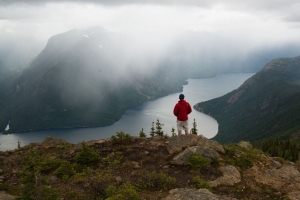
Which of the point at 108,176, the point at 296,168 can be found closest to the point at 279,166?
the point at 296,168

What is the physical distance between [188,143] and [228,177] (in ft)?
16.4

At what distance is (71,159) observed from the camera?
20906mm

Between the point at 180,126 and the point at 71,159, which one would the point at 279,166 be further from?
the point at 71,159

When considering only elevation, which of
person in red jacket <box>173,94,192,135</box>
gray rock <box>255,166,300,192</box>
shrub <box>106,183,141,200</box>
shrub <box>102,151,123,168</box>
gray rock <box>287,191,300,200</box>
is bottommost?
gray rock <box>287,191,300,200</box>

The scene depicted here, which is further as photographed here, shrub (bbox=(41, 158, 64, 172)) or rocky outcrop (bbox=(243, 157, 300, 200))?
shrub (bbox=(41, 158, 64, 172))

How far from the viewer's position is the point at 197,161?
58.5 feet

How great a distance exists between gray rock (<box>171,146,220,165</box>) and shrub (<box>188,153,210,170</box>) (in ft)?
1.49

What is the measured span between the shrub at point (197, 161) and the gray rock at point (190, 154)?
455 mm

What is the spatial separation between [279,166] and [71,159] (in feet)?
50.3

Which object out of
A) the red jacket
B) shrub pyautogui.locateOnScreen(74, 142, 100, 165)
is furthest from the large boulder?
shrub pyautogui.locateOnScreen(74, 142, 100, 165)

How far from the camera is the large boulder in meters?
20.4

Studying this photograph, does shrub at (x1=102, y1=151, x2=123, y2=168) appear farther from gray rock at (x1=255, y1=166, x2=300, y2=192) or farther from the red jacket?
gray rock at (x1=255, y1=166, x2=300, y2=192)

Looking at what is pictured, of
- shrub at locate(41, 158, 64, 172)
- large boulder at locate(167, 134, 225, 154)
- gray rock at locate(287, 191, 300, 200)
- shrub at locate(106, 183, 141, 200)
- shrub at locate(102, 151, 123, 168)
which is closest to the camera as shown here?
shrub at locate(106, 183, 141, 200)

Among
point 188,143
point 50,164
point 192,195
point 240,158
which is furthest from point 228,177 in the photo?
point 50,164
